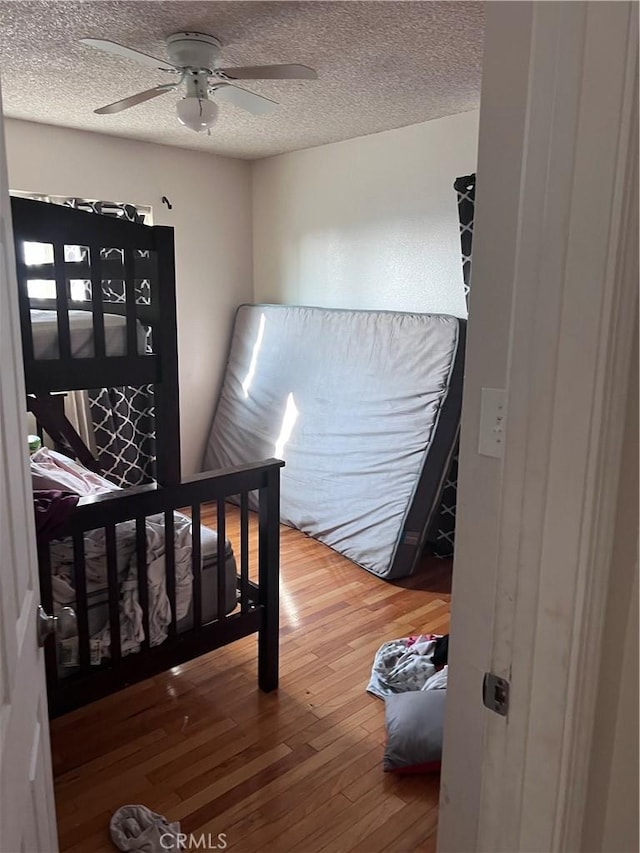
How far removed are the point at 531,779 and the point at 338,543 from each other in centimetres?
279

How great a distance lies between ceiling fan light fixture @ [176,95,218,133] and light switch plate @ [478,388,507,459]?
6.05 ft

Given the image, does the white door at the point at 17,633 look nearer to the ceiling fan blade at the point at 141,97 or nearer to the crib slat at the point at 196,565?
the crib slat at the point at 196,565

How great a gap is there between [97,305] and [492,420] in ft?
4.01

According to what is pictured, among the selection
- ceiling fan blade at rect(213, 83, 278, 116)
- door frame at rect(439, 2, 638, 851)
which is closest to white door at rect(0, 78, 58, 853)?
door frame at rect(439, 2, 638, 851)

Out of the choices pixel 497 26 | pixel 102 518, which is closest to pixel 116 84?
pixel 102 518

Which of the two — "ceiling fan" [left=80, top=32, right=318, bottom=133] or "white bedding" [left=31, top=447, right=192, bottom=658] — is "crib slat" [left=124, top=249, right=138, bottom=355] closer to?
"white bedding" [left=31, top=447, right=192, bottom=658]

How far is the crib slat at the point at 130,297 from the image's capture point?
6.04ft

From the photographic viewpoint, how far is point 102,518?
191cm

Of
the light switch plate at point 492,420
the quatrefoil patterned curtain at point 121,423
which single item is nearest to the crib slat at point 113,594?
the light switch plate at point 492,420

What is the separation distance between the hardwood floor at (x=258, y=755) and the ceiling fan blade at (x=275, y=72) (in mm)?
2184

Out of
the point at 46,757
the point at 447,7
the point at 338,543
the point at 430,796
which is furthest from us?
the point at 338,543

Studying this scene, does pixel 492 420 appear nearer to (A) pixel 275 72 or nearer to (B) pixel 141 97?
(A) pixel 275 72

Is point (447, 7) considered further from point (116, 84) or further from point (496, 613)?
point (496, 613)

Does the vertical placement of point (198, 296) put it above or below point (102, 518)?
above
